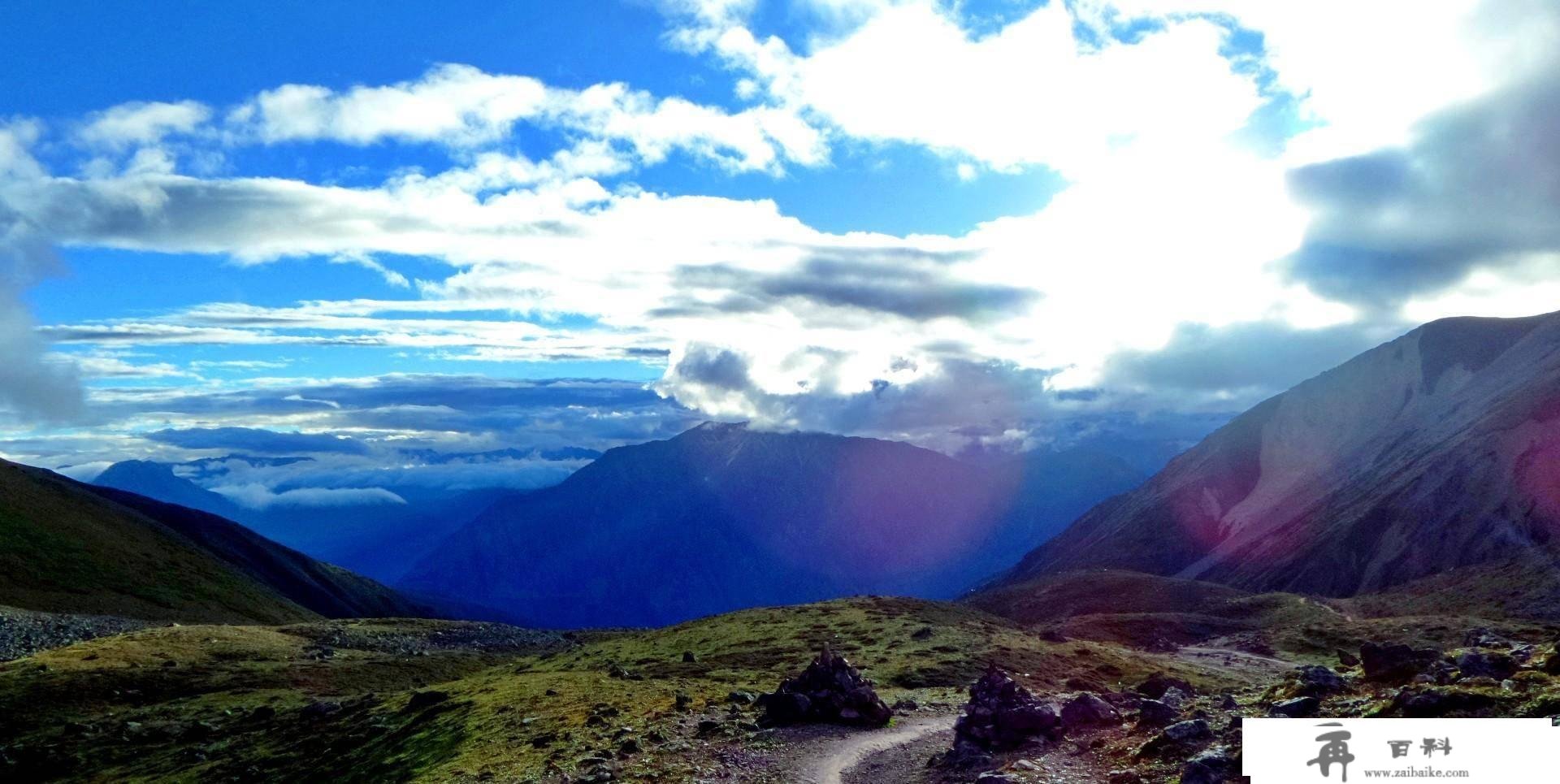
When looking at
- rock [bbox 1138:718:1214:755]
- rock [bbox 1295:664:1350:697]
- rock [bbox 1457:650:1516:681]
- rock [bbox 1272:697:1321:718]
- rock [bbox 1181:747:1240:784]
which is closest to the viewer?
rock [bbox 1181:747:1240:784]

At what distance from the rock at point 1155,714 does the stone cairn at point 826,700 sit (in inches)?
539

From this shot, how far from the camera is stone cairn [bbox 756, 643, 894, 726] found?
49.9m

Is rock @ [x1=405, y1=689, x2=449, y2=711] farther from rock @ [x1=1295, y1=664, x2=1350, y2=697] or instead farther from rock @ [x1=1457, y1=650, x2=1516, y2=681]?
rock @ [x1=1457, y1=650, x2=1516, y2=681]

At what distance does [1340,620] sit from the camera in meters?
135

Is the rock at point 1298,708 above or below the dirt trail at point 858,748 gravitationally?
above

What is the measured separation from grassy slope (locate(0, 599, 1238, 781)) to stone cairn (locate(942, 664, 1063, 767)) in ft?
33.5

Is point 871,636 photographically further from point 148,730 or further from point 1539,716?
point 1539,716

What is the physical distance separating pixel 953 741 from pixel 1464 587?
179m

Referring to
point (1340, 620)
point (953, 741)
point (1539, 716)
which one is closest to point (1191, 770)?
point (1539, 716)

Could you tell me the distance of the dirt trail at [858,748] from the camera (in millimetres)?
41250

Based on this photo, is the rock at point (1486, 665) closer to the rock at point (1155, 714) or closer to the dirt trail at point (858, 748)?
the rock at point (1155, 714)

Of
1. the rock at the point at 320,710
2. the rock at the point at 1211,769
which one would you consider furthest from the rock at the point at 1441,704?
the rock at the point at 320,710

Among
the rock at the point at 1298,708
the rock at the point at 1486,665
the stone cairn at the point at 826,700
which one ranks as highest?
the rock at the point at 1486,665

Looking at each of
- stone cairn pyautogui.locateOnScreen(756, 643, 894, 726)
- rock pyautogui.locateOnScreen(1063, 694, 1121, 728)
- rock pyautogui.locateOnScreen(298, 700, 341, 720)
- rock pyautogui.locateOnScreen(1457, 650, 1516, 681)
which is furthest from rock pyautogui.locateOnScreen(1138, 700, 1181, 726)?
rock pyautogui.locateOnScreen(298, 700, 341, 720)
